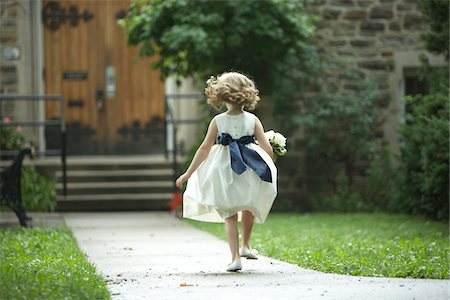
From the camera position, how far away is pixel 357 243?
8.73 metres

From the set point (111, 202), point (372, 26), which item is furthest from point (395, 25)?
point (111, 202)

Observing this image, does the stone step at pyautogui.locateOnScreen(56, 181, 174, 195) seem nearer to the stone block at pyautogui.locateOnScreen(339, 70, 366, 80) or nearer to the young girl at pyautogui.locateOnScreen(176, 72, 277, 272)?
the stone block at pyautogui.locateOnScreen(339, 70, 366, 80)

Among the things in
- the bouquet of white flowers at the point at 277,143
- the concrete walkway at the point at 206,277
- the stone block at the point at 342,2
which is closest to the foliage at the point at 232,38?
the stone block at the point at 342,2

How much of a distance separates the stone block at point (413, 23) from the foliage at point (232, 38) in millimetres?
1607

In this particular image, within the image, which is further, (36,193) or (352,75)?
(352,75)

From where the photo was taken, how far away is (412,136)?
11.9 metres

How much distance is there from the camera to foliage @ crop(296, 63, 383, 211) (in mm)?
14266

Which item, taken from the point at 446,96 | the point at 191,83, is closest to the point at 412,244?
the point at 446,96

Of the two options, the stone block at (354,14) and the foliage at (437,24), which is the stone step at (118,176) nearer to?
the stone block at (354,14)

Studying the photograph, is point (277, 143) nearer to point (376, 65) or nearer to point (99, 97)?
point (376, 65)

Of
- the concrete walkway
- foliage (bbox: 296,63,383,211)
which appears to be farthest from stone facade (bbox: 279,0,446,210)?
the concrete walkway

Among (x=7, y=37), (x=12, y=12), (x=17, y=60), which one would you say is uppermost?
(x=12, y=12)

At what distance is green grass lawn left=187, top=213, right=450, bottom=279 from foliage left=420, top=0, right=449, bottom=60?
2.17 metres

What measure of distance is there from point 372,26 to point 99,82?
4.69 meters
